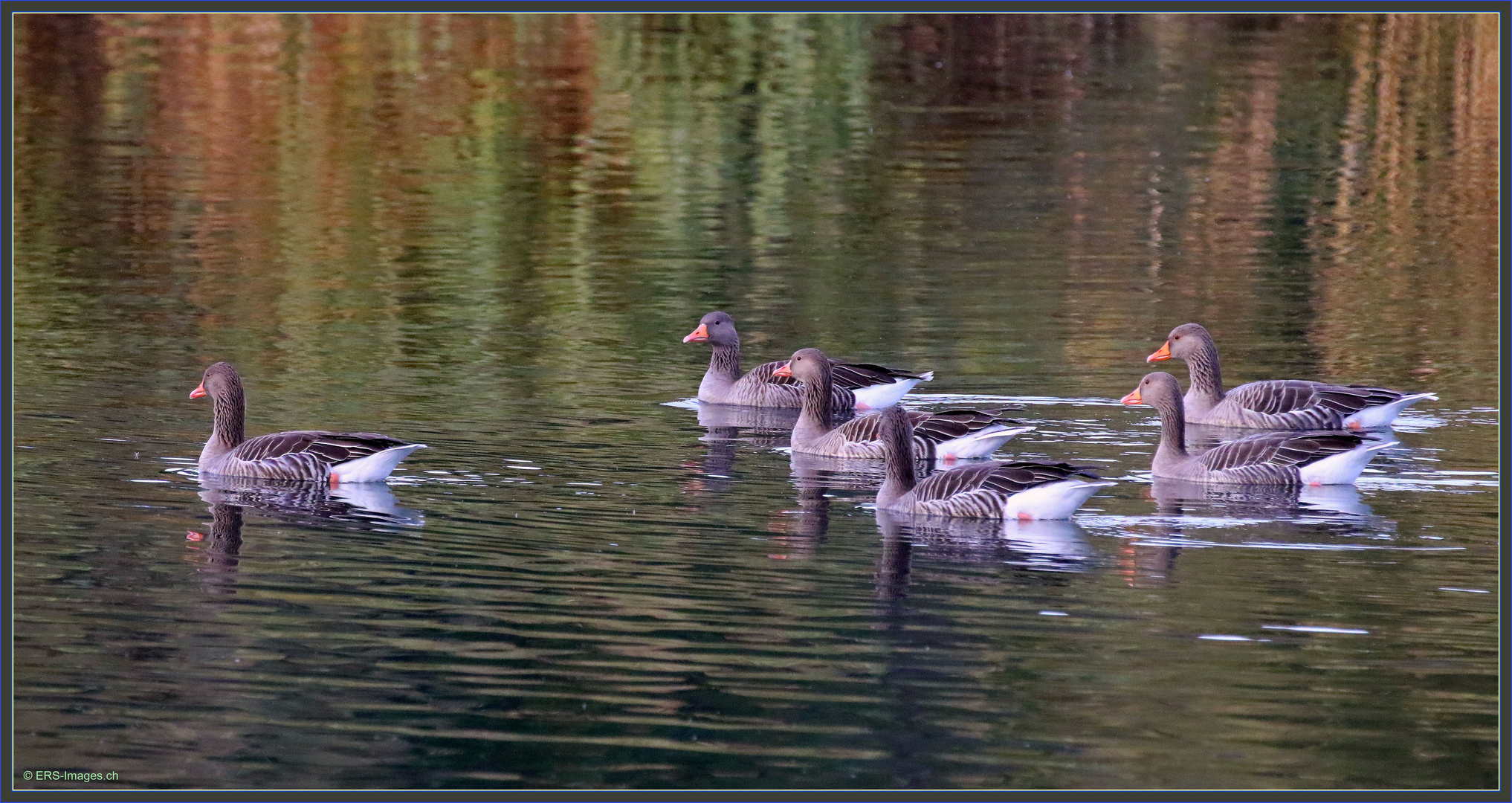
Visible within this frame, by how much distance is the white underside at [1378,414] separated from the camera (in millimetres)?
17531

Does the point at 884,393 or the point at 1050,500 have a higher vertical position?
the point at 1050,500

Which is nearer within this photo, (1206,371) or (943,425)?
(943,425)

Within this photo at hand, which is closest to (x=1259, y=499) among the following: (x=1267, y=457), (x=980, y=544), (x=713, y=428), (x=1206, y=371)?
(x=1267, y=457)

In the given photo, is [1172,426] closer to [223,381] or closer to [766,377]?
[766,377]

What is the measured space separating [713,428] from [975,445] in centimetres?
278

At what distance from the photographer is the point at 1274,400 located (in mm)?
18156

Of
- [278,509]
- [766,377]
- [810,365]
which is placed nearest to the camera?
[278,509]

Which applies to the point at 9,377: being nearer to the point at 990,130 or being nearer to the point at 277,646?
the point at 277,646

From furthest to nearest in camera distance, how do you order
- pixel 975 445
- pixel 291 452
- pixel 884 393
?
1. pixel 884 393
2. pixel 975 445
3. pixel 291 452

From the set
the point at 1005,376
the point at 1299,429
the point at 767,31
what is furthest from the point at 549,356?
the point at 767,31

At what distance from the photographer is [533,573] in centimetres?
1266

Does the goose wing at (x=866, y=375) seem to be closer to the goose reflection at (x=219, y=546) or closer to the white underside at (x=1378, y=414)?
the white underside at (x=1378, y=414)

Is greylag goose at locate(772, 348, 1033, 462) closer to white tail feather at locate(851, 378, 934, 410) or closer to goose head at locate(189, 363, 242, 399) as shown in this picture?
white tail feather at locate(851, 378, 934, 410)

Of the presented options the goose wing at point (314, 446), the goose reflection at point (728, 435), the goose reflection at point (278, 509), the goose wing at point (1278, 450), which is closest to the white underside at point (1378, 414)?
the goose wing at point (1278, 450)
